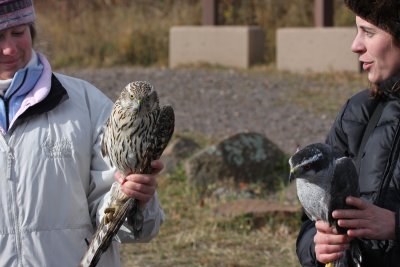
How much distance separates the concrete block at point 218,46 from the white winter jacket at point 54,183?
1340cm

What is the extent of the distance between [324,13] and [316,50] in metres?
0.69

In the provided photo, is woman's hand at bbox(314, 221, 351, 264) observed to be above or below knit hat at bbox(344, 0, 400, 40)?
below

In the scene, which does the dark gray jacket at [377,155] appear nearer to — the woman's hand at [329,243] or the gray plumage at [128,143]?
the woman's hand at [329,243]

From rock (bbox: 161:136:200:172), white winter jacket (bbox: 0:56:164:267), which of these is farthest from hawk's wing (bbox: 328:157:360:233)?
rock (bbox: 161:136:200:172)

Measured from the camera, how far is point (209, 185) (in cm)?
912

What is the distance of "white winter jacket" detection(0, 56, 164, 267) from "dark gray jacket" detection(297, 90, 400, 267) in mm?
864

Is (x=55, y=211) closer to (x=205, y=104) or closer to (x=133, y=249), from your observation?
(x=133, y=249)

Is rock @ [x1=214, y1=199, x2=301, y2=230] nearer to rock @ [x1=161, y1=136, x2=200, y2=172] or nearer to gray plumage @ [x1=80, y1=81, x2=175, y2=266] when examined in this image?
rock @ [x1=161, y1=136, x2=200, y2=172]

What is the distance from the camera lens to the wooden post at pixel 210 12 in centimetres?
1802

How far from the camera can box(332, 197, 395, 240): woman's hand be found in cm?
326

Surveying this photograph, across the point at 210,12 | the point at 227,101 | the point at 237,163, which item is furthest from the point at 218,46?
the point at 237,163

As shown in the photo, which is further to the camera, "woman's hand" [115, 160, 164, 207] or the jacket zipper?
"woman's hand" [115, 160, 164, 207]

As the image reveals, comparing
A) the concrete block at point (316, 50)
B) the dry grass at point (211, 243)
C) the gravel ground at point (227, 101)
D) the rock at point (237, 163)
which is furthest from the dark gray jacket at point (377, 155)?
the concrete block at point (316, 50)

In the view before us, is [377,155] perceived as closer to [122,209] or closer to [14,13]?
[122,209]
